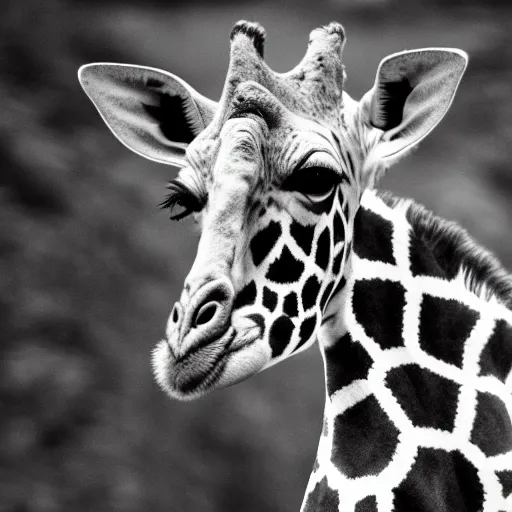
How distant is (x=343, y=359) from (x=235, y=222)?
19.5 inches

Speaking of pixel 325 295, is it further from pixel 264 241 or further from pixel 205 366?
pixel 205 366

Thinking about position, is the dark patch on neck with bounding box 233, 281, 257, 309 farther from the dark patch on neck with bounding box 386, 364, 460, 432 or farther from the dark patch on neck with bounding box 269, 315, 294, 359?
the dark patch on neck with bounding box 386, 364, 460, 432

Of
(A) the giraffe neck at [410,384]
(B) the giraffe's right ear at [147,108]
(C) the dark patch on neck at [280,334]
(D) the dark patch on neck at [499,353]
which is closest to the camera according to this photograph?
(C) the dark patch on neck at [280,334]

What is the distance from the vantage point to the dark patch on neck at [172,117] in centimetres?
235

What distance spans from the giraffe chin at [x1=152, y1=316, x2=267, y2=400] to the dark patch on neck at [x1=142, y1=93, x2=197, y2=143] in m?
0.74

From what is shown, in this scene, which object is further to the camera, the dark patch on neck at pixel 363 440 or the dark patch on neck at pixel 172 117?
the dark patch on neck at pixel 172 117

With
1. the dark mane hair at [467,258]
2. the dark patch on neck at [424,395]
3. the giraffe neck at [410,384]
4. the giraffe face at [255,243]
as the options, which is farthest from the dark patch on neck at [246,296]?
the dark mane hair at [467,258]

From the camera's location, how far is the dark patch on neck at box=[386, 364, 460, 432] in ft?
6.75

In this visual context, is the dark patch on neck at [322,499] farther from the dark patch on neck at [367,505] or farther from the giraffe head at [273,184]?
the giraffe head at [273,184]

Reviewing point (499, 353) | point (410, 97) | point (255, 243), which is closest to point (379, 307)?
point (499, 353)

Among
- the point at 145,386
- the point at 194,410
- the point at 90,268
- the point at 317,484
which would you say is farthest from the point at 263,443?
the point at 317,484

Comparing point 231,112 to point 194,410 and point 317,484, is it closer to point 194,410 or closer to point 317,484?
point 317,484

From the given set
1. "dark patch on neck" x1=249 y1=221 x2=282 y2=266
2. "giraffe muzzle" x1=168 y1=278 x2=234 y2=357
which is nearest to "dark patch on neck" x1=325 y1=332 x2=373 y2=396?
"dark patch on neck" x1=249 y1=221 x2=282 y2=266

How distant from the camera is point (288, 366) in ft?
21.5
